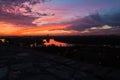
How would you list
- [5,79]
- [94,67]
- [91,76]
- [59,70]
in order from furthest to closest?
1. [94,67]
2. [59,70]
3. [91,76]
4. [5,79]

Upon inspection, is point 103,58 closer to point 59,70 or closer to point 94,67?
point 94,67

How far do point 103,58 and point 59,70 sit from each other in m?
2.11

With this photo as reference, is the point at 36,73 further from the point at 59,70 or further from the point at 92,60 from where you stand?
the point at 92,60

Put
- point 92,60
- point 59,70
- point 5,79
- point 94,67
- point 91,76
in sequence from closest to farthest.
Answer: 1. point 5,79
2. point 91,76
3. point 59,70
4. point 94,67
5. point 92,60

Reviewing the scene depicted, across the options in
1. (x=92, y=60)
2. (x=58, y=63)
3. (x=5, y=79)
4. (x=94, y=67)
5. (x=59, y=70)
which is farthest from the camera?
(x=92, y=60)

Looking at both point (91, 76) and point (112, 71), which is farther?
point (112, 71)

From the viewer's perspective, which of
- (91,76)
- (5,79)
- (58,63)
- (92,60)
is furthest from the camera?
(92,60)

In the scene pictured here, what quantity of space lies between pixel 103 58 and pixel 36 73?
8.72 feet

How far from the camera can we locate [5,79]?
4059 millimetres

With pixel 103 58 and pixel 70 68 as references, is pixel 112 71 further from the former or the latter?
pixel 103 58

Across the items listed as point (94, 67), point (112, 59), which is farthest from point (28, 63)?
point (112, 59)

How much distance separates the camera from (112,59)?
631 cm

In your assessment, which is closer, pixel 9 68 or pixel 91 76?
pixel 91 76

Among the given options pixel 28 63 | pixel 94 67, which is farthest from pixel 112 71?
pixel 28 63
